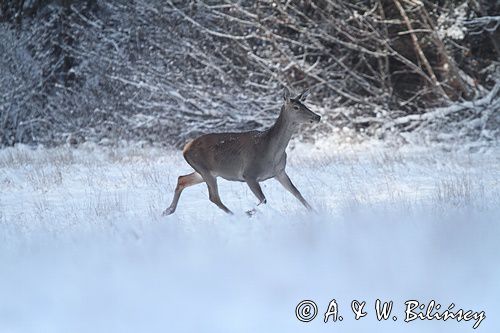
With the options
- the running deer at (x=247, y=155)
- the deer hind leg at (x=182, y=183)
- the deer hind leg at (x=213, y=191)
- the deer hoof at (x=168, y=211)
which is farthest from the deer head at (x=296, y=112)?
the deer hoof at (x=168, y=211)

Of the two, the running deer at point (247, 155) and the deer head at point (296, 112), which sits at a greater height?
the deer head at point (296, 112)

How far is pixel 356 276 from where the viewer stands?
15.6 ft

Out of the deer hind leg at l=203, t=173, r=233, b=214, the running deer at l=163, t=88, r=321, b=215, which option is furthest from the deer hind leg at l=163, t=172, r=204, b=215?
the deer hind leg at l=203, t=173, r=233, b=214

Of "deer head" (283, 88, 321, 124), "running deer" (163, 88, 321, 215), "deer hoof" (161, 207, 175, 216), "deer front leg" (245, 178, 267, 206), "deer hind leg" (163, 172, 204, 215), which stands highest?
"deer head" (283, 88, 321, 124)

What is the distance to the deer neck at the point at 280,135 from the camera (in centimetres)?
809

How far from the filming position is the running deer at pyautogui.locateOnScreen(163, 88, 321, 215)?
26.3 feet

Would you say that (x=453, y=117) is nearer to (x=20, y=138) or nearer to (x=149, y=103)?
(x=149, y=103)

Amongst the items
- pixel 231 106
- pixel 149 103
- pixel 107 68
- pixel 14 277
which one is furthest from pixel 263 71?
pixel 14 277

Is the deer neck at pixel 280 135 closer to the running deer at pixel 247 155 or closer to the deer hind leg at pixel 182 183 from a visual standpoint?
the running deer at pixel 247 155

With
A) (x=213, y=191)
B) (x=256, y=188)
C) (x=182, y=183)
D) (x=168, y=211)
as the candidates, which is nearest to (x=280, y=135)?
(x=256, y=188)

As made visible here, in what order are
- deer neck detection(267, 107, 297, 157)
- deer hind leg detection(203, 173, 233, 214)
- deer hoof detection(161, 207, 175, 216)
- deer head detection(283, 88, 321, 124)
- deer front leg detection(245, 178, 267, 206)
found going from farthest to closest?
deer head detection(283, 88, 321, 124) < deer hind leg detection(203, 173, 233, 214) < deer neck detection(267, 107, 297, 157) < deer hoof detection(161, 207, 175, 216) < deer front leg detection(245, 178, 267, 206)

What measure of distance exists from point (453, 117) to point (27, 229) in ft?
40.1

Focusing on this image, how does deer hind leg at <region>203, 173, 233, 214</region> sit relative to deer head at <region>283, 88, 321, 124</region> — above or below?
below

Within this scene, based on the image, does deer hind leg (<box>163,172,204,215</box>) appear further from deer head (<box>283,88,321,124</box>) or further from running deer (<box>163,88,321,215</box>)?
deer head (<box>283,88,321,124</box>)
